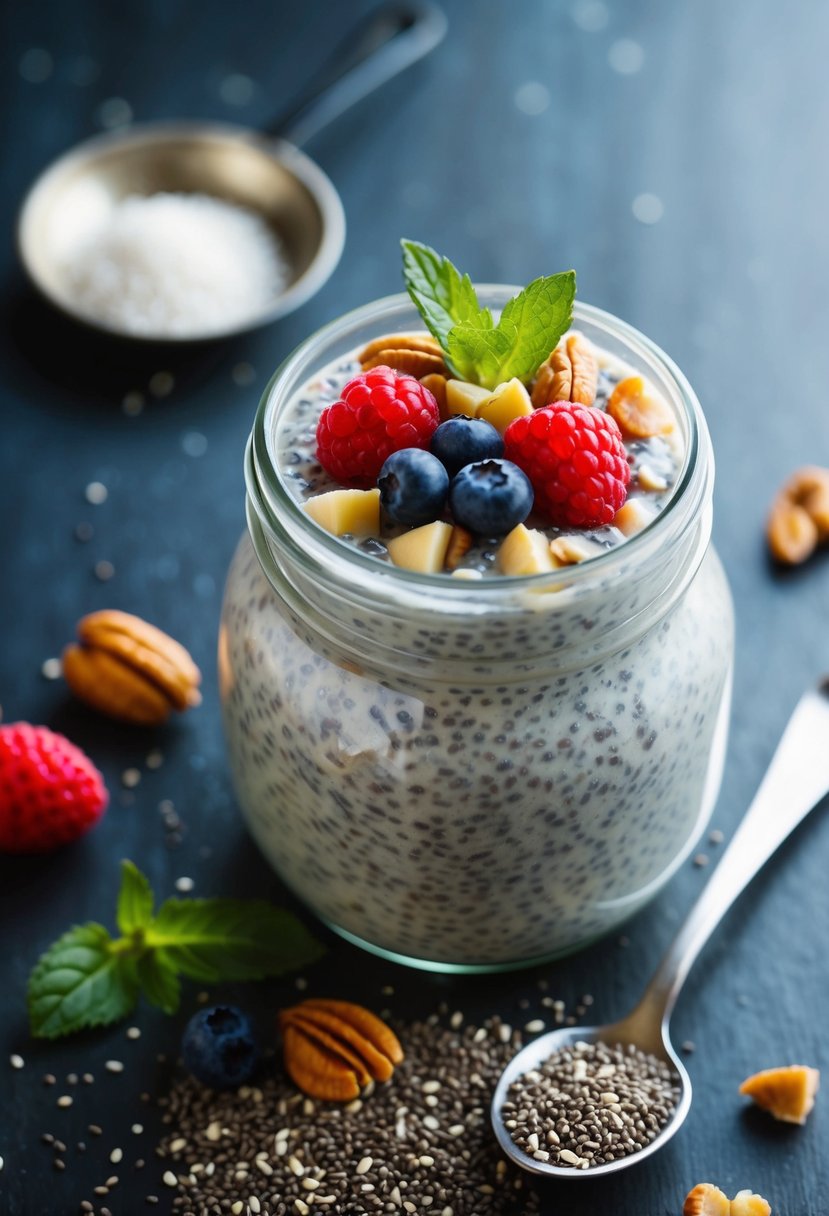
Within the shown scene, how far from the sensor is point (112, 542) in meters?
1.71

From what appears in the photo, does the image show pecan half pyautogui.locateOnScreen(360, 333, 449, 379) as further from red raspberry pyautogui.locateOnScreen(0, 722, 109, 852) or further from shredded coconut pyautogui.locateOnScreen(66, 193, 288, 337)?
shredded coconut pyautogui.locateOnScreen(66, 193, 288, 337)

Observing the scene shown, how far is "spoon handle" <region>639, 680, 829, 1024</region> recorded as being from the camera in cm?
131

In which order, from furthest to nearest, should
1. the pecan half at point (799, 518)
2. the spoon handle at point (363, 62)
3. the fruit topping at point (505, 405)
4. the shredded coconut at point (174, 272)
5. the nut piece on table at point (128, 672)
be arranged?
1. the spoon handle at point (363, 62)
2. the shredded coconut at point (174, 272)
3. the pecan half at point (799, 518)
4. the nut piece on table at point (128, 672)
5. the fruit topping at point (505, 405)

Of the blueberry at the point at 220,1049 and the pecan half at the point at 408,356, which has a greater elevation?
the pecan half at the point at 408,356

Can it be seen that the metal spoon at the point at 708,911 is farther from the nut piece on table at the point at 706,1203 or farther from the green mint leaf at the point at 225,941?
the green mint leaf at the point at 225,941

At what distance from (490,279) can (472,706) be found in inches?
42.6

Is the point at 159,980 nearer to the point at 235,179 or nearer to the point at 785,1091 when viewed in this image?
the point at 785,1091

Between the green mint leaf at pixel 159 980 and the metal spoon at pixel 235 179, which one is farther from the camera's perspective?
the metal spoon at pixel 235 179

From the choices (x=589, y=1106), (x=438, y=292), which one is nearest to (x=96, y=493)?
(x=438, y=292)

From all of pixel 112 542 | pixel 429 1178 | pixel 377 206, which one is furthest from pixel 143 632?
pixel 377 206

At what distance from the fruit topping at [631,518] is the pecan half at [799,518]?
2.06 ft

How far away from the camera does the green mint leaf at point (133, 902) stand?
1302mm

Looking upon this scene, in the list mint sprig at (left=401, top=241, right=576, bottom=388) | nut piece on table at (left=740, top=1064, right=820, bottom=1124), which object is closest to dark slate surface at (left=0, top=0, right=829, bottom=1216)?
nut piece on table at (left=740, top=1064, right=820, bottom=1124)

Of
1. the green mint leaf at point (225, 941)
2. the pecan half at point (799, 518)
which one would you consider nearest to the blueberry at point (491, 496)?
the green mint leaf at point (225, 941)
